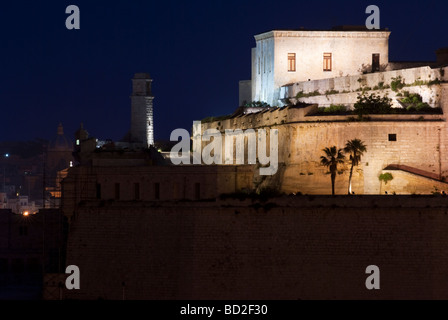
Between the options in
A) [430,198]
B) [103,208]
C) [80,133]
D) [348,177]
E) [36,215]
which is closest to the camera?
[430,198]

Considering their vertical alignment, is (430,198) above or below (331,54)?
below

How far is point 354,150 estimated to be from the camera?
40.1m

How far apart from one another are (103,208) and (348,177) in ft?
29.2

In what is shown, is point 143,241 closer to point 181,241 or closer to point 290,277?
point 181,241

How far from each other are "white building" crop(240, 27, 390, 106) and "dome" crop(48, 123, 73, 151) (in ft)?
212

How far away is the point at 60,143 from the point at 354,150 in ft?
248

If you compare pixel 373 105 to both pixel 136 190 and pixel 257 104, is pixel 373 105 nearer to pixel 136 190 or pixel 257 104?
pixel 257 104

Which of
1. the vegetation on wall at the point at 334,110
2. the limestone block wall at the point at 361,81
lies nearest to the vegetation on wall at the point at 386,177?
the vegetation on wall at the point at 334,110

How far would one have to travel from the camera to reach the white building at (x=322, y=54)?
4931 cm

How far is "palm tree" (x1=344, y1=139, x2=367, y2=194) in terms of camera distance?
40.0m

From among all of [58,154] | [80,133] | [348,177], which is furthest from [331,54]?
[58,154]

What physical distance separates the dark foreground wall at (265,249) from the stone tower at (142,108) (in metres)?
27.9

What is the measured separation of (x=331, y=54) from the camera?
1949 inches

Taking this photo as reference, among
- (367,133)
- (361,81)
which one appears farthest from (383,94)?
(367,133)
